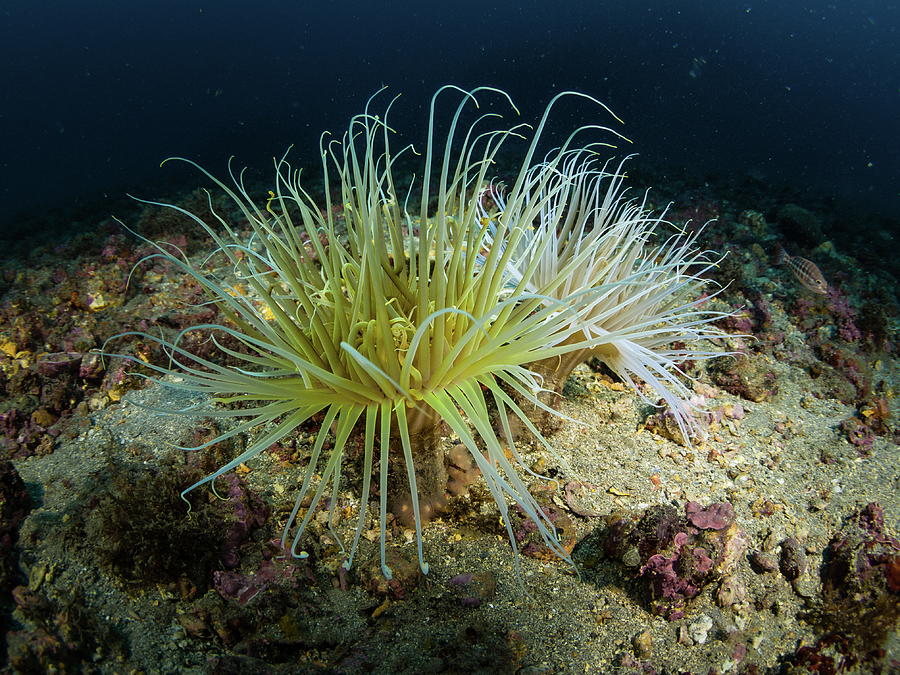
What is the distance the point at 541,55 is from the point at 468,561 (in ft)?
216

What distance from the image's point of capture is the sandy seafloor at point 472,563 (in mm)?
2281

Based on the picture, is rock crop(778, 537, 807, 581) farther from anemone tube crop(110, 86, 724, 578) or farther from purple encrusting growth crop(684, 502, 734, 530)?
anemone tube crop(110, 86, 724, 578)

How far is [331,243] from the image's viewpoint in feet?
7.79

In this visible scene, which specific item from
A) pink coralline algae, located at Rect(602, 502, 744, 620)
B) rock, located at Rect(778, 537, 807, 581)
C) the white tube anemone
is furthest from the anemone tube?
rock, located at Rect(778, 537, 807, 581)

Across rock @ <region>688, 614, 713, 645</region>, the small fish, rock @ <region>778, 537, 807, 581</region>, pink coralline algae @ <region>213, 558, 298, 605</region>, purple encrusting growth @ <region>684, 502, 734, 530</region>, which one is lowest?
pink coralline algae @ <region>213, 558, 298, 605</region>

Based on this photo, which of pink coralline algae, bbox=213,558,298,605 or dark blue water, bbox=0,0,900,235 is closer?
pink coralline algae, bbox=213,558,298,605

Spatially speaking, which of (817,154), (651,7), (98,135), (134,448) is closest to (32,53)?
(98,135)

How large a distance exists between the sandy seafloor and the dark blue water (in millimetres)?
44838

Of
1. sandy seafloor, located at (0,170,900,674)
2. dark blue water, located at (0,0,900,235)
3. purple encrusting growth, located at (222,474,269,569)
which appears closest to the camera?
sandy seafloor, located at (0,170,900,674)

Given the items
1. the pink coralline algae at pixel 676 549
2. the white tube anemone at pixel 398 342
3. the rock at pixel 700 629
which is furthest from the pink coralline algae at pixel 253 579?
the rock at pixel 700 629

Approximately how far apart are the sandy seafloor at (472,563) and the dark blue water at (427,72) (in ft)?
147

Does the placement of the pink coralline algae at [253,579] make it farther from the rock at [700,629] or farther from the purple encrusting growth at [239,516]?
the rock at [700,629]

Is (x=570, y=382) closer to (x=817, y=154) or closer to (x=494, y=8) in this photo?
(x=817, y=154)

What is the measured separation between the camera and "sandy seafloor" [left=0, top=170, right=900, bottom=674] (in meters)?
2.28
